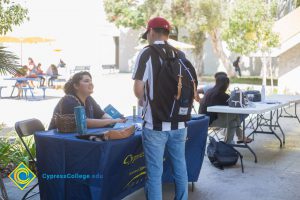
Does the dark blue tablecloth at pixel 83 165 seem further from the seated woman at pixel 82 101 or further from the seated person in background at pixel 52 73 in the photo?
the seated person in background at pixel 52 73

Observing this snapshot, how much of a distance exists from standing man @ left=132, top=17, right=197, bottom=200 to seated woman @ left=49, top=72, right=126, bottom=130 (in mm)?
725

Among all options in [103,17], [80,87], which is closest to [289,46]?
[80,87]

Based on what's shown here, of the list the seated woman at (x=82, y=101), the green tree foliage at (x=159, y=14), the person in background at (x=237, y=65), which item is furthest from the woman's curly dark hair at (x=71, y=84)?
the person in background at (x=237, y=65)

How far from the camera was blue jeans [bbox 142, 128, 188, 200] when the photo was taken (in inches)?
152

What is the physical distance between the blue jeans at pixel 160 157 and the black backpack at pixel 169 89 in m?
0.16

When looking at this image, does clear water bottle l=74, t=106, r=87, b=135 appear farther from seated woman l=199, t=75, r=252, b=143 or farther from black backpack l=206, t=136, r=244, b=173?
seated woman l=199, t=75, r=252, b=143

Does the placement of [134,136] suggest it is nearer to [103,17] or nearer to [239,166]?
[239,166]

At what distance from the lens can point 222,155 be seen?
6.39 meters

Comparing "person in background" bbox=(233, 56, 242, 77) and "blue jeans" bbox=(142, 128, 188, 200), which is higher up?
"person in background" bbox=(233, 56, 242, 77)

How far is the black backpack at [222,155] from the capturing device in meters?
6.36

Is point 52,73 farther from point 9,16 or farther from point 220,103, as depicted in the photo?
point 220,103

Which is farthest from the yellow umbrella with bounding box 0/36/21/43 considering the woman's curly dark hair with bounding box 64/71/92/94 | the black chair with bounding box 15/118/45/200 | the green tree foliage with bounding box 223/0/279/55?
the black chair with bounding box 15/118/45/200
